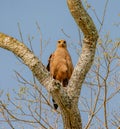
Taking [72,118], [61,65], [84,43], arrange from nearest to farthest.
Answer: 1. [72,118]
2. [84,43]
3. [61,65]

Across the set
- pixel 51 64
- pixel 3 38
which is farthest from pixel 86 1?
pixel 3 38

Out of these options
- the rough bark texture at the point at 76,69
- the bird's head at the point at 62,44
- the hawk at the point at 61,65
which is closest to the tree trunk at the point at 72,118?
the rough bark texture at the point at 76,69

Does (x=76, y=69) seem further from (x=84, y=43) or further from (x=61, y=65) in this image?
(x=61, y=65)

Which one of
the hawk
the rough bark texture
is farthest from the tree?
the hawk

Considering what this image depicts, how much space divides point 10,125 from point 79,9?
90.0 inches

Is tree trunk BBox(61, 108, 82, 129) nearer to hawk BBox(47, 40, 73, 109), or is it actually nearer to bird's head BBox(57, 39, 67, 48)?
hawk BBox(47, 40, 73, 109)

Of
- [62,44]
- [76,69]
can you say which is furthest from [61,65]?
[76,69]

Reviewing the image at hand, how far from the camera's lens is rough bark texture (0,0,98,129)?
3.23 meters

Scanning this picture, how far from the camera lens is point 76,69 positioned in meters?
3.51

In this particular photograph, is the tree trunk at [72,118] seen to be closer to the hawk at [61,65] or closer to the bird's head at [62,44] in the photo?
the hawk at [61,65]

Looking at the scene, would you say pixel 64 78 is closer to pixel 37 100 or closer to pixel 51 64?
pixel 51 64

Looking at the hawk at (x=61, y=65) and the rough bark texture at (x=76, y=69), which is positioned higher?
the hawk at (x=61, y=65)

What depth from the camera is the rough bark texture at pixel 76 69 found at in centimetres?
→ 323

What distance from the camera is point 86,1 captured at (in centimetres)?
493
